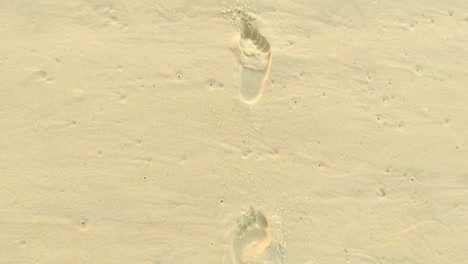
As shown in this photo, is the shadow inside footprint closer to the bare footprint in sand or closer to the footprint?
the footprint

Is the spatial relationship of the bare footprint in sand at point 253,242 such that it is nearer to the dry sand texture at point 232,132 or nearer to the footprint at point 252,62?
the dry sand texture at point 232,132

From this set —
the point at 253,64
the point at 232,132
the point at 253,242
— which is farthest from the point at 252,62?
the point at 253,242

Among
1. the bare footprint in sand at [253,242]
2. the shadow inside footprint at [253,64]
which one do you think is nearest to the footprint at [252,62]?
the shadow inside footprint at [253,64]

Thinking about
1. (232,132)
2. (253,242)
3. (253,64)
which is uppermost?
(253,64)

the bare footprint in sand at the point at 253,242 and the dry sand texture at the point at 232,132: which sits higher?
the dry sand texture at the point at 232,132

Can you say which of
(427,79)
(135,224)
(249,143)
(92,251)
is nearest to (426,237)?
(427,79)

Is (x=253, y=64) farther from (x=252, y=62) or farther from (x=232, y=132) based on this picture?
(x=232, y=132)

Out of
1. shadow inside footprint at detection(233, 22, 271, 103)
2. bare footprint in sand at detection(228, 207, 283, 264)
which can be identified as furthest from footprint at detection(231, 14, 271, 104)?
bare footprint in sand at detection(228, 207, 283, 264)
